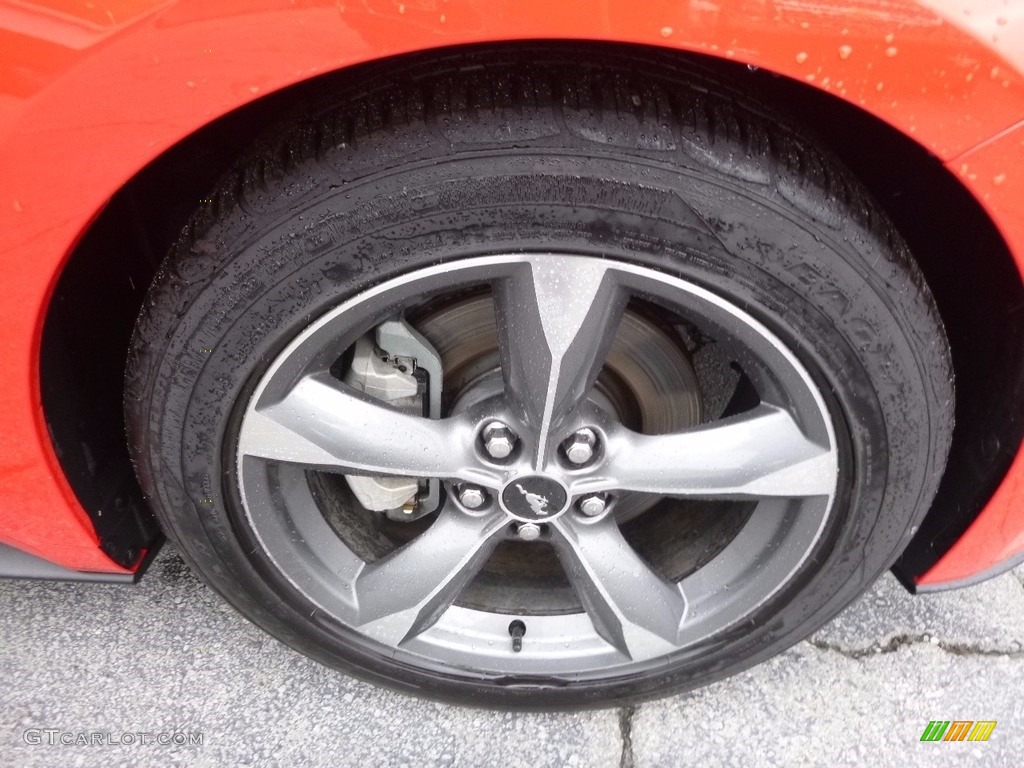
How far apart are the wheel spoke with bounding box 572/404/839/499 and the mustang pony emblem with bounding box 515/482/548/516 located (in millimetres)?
71

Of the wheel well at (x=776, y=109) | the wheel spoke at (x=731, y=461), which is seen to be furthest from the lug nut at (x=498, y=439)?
the wheel well at (x=776, y=109)

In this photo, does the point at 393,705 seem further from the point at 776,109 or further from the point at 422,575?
the point at 776,109

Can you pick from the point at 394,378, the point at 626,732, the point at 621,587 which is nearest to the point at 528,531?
the point at 621,587

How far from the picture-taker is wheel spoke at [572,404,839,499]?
1.13 m

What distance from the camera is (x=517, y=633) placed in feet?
4.59

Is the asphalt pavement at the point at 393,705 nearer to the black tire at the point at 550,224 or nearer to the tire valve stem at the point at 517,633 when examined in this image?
the tire valve stem at the point at 517,633

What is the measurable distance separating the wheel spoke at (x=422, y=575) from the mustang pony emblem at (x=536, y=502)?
8cm

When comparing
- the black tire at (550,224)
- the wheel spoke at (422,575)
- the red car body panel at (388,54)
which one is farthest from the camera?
the wheel spoke at (422,575)

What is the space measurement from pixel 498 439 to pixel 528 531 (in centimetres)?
20

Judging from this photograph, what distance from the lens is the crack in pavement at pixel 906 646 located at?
1590mm

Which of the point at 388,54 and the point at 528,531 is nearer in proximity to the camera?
the point at 388,54

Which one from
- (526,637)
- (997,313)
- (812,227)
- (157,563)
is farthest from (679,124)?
(157,563)

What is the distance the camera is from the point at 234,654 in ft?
5.11

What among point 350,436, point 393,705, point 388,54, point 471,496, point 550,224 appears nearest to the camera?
point 388,54
